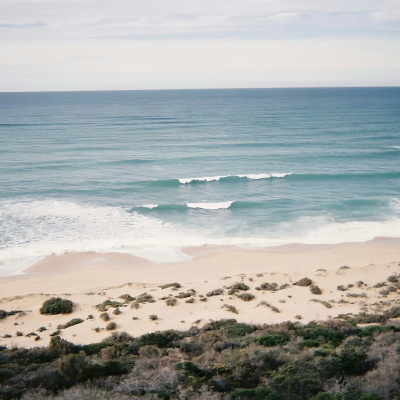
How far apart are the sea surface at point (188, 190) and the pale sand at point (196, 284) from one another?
169 centimetres

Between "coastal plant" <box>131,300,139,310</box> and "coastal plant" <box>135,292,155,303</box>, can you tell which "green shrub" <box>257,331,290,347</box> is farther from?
"coastal plant" <box>135,292,155,303</box>

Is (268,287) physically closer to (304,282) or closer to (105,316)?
(304,282)

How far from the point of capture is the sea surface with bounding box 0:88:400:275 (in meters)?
29.4

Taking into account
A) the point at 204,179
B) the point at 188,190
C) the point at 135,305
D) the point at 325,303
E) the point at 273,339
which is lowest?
the point at 325,303

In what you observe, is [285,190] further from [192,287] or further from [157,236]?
[192,287]

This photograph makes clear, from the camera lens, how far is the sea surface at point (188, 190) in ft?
96.4

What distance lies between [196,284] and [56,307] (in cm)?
669

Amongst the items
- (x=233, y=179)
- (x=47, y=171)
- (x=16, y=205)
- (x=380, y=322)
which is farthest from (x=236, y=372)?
(x=47, y=171)

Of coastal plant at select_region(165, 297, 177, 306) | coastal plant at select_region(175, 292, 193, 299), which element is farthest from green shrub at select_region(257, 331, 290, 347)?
coastal plant at select_region(175, 292, 193, 299)

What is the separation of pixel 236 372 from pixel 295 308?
24.8ft

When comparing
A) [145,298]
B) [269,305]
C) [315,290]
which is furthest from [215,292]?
[315,290]

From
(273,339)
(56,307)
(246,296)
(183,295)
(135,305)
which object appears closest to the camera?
(273,339)

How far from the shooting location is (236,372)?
10094mm

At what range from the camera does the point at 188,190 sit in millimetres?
39594
